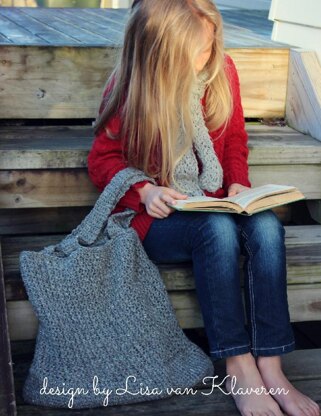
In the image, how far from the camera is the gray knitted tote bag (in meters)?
2.07

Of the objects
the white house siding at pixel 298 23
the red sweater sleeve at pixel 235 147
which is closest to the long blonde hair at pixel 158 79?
the red sweater sleeve at pixel 235 147

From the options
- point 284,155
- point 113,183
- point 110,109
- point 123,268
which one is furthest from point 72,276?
point 284,155

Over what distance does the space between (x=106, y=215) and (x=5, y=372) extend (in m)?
0.56

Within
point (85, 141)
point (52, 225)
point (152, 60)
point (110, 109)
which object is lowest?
point (52, 225)

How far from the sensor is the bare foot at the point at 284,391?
2045 millimetres

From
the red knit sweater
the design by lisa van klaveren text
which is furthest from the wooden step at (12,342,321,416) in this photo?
the red knit sweater

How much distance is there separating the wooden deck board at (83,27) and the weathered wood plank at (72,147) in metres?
0.30

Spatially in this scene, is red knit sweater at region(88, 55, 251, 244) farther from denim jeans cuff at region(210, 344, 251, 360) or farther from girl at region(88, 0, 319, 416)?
denim jeans cuff at region(210, 344, 251, 360)

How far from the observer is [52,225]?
278 centimetres

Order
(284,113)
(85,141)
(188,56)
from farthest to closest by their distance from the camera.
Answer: (284,113) < (85,141) < (188,56)

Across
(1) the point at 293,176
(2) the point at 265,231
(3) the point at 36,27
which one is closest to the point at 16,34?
(3) the point at 36,27

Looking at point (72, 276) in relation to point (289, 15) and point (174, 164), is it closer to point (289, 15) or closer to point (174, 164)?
point (174, 164)

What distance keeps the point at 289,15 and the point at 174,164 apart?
1.28 meters

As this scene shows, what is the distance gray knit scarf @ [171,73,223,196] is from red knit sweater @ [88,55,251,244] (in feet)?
0.13
